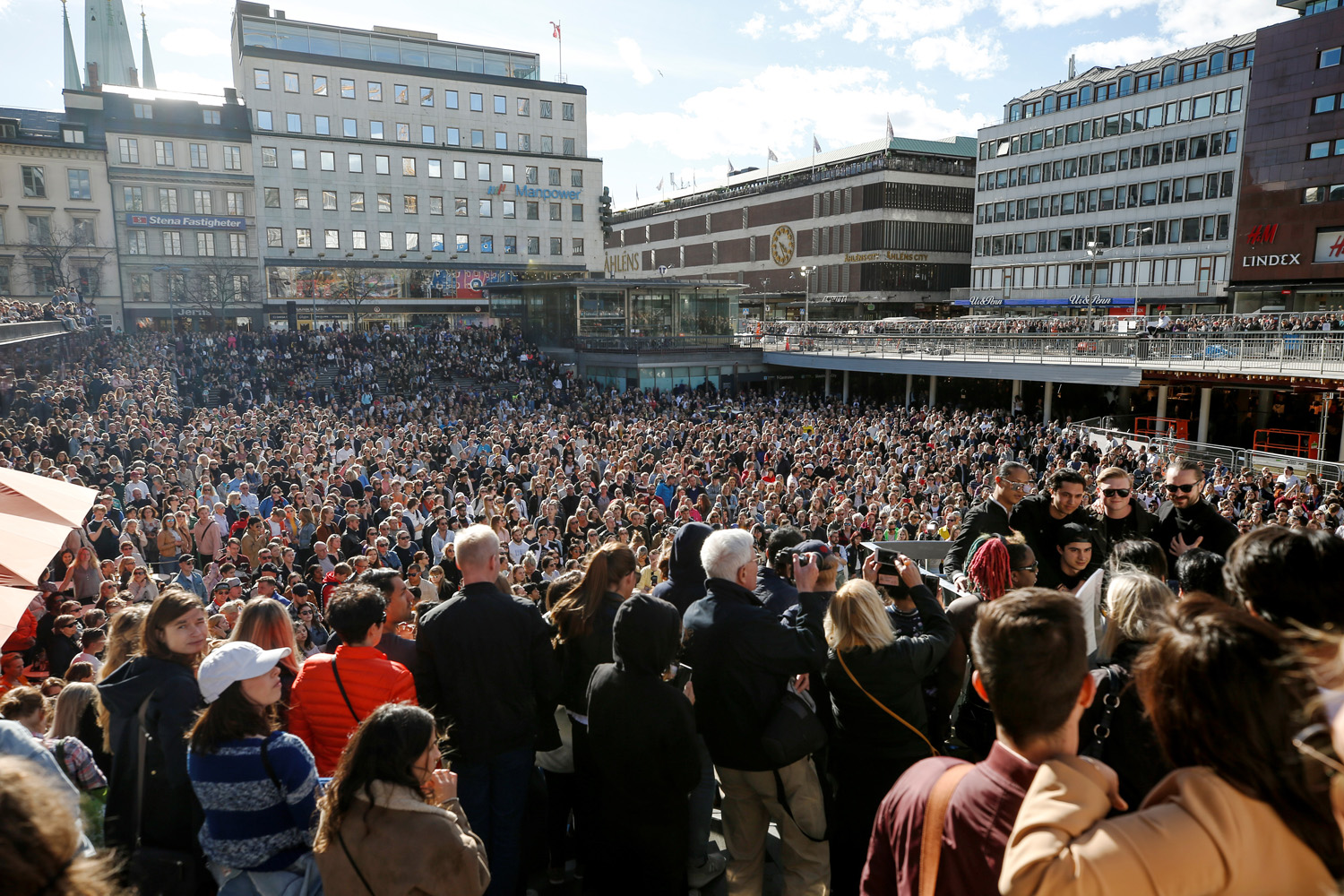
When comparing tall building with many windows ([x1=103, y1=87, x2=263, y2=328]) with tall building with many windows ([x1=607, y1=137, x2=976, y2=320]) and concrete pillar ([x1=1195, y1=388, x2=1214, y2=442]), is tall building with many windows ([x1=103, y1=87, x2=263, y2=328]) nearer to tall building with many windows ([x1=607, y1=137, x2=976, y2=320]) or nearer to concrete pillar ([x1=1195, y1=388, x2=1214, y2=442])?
tall building with many windows ([x1=607, y1=137, x2=976, y2=320])

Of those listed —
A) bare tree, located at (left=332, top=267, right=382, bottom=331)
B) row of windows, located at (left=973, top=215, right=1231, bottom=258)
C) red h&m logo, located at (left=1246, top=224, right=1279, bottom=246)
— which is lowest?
bare tree, located at (left=332, top=267, right=382, bottom=331)

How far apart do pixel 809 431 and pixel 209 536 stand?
50.7 feet

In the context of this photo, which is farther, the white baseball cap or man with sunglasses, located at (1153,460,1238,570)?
man with sunglasses, located at (1153,460,1238,570)

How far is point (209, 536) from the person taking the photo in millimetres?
10500

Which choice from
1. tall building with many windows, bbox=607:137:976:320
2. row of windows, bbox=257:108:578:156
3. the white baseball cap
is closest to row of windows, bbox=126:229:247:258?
row of windows, bbox=257:108:578:156

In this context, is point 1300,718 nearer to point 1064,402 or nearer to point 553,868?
point 553,868

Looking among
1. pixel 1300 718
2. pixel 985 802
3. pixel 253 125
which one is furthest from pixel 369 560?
pixel 253 125

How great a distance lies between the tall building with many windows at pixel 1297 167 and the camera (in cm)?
4166

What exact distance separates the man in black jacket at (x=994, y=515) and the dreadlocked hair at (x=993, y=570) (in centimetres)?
71

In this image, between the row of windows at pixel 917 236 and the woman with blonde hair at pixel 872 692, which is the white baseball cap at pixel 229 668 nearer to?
the woman with blonde hair at pixel 872 692

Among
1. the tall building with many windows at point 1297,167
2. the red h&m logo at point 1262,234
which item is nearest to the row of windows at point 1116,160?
the tall building with many windows at point 1297,167

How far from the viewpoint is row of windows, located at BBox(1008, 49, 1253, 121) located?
4806cm

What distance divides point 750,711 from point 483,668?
3.99ft

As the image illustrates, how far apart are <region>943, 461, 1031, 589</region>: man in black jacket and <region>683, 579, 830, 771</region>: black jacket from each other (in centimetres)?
195
